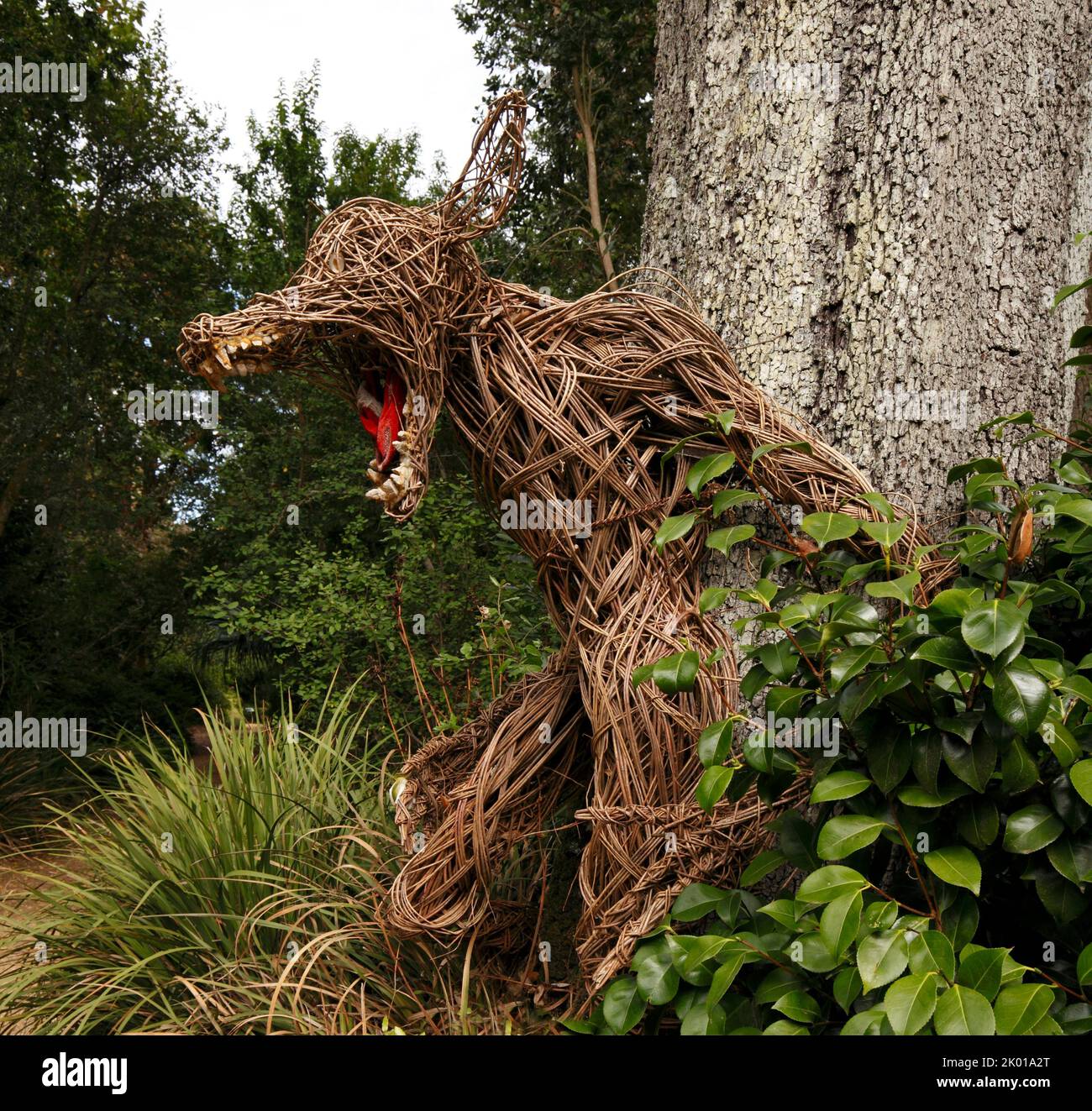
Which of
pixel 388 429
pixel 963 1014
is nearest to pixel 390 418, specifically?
pixel 388 429

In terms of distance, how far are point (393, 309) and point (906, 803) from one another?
140cm

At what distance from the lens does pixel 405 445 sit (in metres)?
1.96

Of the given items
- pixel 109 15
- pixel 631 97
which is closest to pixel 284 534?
pixel 631 97

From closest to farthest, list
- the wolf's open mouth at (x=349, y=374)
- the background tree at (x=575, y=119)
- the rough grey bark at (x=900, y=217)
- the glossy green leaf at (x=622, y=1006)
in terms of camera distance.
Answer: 1. the glossy green leaf at (x=622, y=1006)
2. the wolf's open mouth at (x=349, y=374)
3. the rough grey bark at (x=900, y=217)
4. the background tree at (x=575, y=119)

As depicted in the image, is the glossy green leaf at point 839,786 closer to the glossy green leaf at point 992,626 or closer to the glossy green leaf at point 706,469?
the glossy green leaf at point 992,626

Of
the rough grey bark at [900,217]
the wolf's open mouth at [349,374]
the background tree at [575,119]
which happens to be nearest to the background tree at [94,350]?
the background tree at [575,119]

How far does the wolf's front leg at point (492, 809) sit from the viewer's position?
2.17 metres

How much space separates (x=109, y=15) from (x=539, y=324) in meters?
9.55

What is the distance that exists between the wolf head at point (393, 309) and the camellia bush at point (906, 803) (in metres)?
0.61

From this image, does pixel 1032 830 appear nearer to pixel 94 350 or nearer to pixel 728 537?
pixel 728 537

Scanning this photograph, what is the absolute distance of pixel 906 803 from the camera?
1.62m

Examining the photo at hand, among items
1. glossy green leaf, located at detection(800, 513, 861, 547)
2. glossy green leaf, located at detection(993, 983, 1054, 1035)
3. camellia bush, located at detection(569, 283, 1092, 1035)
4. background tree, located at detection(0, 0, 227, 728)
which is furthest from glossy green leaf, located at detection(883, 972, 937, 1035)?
background tree, located at detection(0, 0, 227, 728)

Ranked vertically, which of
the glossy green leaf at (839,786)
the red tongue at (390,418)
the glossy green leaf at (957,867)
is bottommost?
the glossy green leaf at (957,867)

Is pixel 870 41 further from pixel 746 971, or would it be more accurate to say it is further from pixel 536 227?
pixel 536 227
